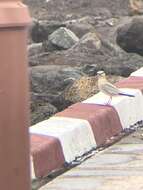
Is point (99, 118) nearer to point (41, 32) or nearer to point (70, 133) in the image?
point (70, 133)

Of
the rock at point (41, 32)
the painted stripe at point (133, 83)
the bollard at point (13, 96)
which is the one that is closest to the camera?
the bollard at point (13, 96)

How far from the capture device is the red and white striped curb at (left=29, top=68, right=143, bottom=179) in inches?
230

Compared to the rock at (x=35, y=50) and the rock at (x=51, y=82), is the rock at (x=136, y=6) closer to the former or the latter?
the rock at (x=35, y=50)

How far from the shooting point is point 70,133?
6.32 meters

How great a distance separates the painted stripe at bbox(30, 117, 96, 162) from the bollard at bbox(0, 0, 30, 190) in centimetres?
351

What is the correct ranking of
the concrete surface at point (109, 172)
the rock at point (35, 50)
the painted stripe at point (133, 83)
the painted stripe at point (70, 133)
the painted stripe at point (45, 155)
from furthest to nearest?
the rock at point (35, 50)
the painted stripe at point (133, 83)
the painted stripe at point (70, 133)
the painted stripe at point (45, 155)
the concrete surface at point (109, 172)

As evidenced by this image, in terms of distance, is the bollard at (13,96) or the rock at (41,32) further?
the rock at (41,32)

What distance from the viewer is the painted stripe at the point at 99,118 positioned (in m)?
6.83

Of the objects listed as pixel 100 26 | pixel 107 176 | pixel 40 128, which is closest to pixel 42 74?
pixel 40 128

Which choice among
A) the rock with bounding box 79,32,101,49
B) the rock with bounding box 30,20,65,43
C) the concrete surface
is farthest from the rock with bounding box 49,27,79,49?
the concrete surface

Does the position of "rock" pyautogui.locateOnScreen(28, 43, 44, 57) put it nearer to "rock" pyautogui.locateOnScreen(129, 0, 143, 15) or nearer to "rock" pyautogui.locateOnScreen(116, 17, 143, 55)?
"rock" pyautogui.locateOnScreen(116, 17, 143, 55)

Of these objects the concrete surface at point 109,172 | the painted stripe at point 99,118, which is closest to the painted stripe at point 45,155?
the concrete surface at point 109,172

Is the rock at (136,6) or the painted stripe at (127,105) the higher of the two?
the painted stripe at (127,105)

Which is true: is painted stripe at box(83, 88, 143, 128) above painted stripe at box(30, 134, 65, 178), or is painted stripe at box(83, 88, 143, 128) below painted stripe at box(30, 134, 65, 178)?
below
